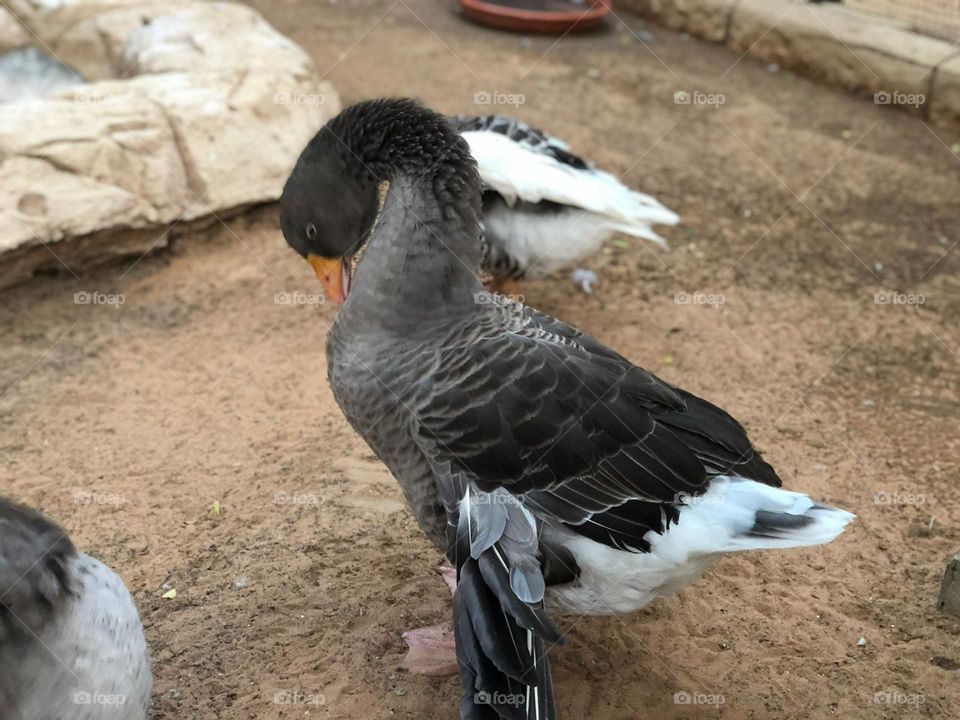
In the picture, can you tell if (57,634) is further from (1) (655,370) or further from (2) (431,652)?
(1) (655,370)

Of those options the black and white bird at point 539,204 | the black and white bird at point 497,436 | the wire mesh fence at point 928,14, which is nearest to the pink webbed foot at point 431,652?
the black and white bird at point 497,436

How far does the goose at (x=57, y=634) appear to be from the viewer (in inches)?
91.4

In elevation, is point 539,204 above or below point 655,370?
above

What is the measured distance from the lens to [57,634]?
2410mm

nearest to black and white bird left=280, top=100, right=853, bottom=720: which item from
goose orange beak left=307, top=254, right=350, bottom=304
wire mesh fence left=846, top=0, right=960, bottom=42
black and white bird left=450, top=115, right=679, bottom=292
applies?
goose orange beak left=307, top=254, right=350, bottom=304

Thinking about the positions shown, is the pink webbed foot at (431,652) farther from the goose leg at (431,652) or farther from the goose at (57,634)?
the goose at (57,634)

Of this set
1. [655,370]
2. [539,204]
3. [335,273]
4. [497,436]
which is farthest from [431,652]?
[539,204]

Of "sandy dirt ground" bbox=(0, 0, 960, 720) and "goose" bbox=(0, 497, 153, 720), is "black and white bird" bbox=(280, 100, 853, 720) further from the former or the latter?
"goose" bbox=(0, 497, 153, 720)

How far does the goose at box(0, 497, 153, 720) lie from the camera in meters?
2.32

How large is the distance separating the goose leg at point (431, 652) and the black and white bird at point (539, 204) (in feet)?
7.00

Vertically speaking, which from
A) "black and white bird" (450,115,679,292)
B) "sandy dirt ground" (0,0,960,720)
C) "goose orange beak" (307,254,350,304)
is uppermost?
"goose orange beak" (307,254,350,304)

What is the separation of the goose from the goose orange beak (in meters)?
1.23

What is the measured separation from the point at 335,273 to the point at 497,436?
88 centimetres

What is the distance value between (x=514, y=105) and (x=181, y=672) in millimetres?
5480
